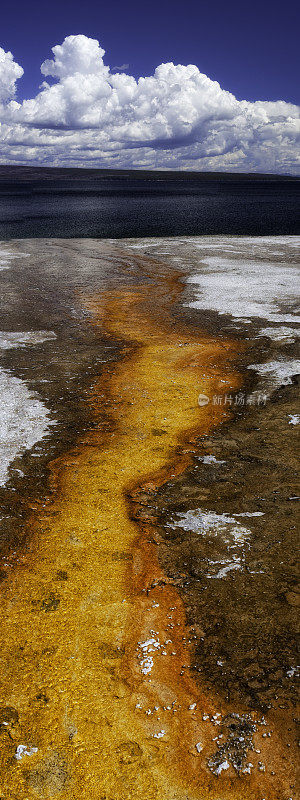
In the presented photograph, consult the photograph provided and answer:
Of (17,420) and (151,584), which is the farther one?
(17,420)

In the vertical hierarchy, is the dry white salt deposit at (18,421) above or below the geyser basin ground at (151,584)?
above

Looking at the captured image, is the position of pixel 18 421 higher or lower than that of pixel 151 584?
higher

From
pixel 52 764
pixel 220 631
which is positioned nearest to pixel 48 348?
pixel 220 631

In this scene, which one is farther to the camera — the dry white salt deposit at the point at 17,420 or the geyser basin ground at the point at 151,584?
the dry white salt deposit at the point at 17,420

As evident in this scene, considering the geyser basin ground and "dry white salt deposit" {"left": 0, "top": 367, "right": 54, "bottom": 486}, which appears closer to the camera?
the geyser basin ground

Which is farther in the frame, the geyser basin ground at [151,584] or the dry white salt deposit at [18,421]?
the dry white salt deposit at [18,421]

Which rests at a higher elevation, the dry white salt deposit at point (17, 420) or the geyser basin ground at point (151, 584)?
the dry white salt deposit at point (17, 420)

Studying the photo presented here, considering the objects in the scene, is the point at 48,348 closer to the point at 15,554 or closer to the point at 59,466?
the point at 59,466

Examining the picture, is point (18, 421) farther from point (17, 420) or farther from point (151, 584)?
point (151, 584)

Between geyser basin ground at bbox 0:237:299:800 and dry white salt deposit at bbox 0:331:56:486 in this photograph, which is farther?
dry white salt deposit at bbox 0:331:56:486

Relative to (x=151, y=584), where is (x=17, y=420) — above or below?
above

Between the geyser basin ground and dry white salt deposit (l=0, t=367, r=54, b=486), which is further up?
dry white salt deposit (l=0, t=367, r=54, b=486)

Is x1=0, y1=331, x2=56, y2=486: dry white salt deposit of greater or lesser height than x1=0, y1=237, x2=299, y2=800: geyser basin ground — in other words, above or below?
above

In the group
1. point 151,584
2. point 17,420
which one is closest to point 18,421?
point 17,420
